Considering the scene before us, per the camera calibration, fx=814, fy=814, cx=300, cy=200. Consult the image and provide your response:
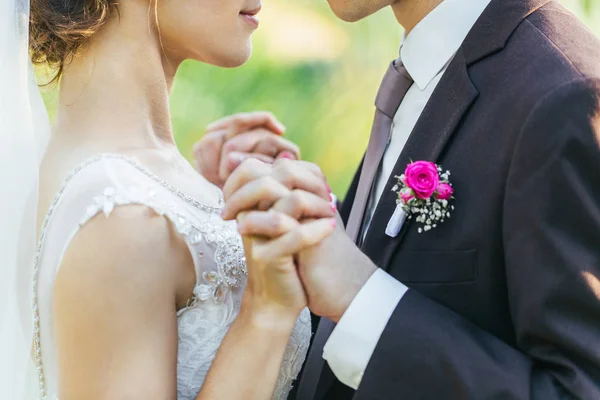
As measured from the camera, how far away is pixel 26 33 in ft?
5.78

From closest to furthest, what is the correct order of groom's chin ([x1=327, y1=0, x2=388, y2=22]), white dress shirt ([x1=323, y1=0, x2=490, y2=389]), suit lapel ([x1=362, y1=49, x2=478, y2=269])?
suit lapel ([x1=362, y1=49, x2=478, y2=269]), white dress shirt ([x1=323, y1=0, x2=490, y2=389]), groom's chin ([x1=327, y1=0, x2=388, y2=22])

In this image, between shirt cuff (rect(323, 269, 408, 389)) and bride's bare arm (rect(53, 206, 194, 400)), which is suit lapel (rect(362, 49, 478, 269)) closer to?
shirt cuff (rect(323, 269, 408, 389))

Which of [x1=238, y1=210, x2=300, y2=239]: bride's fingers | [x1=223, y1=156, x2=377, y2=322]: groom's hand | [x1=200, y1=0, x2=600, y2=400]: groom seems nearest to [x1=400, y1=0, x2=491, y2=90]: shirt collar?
[x1=200, y1=0, x2=600, y2=400]: groom

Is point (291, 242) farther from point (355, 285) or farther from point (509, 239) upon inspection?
point (509, 239)

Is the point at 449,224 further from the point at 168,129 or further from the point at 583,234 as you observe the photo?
the point at 168,129

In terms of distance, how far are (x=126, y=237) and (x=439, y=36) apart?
0.89 m

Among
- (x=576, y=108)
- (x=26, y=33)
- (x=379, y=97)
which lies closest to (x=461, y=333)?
(x=576, y=108)

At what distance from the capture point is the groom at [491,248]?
1.46 metres

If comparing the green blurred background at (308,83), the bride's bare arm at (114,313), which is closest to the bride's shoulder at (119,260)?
the bride's bare arm at (114,313)

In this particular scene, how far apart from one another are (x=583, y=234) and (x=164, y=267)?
2.59ft

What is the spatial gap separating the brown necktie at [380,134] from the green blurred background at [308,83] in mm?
2463

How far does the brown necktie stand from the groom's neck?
0.33ft

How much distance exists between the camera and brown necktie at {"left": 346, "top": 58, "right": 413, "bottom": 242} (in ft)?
6.53

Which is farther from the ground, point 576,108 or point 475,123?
point 576,108
